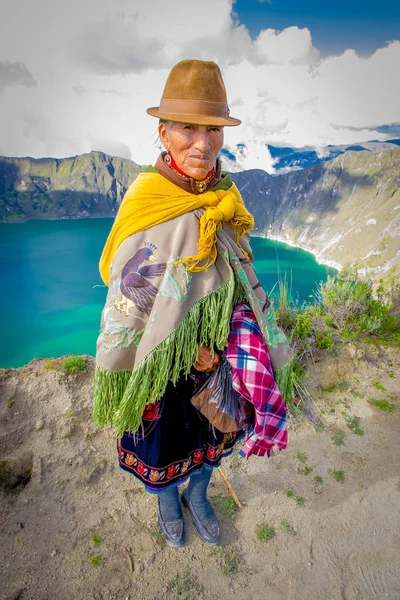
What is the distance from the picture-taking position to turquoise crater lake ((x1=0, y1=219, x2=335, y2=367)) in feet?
107

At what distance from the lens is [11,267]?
53.0 metres

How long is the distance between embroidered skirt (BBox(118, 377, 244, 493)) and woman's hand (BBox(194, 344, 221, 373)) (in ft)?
0.43

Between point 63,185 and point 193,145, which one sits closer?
point 193,145

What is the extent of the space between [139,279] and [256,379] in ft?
1.98

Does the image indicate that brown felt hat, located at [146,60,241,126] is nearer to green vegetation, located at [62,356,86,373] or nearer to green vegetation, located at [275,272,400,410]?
green vegetation, located at [62,356,86,373]

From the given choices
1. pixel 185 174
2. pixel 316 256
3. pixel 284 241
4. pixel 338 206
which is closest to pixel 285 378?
pixel 185 174

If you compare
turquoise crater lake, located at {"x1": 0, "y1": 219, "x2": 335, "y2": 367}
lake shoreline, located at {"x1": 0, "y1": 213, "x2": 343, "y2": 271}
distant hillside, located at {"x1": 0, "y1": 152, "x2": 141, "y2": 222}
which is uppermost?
distant hillside, located at {"x1": 0, "y1": 152, "x2": 141, "y2": 222}

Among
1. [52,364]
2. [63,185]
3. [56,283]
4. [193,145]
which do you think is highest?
[193,145]

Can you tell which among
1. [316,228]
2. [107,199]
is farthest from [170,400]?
[107,199]

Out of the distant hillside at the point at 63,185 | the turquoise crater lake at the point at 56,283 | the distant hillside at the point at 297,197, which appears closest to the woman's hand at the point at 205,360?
the turquoise crater lake at the point at 56,283

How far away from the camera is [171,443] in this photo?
1.58 metres

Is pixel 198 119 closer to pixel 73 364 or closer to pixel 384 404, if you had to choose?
pixel 73 364

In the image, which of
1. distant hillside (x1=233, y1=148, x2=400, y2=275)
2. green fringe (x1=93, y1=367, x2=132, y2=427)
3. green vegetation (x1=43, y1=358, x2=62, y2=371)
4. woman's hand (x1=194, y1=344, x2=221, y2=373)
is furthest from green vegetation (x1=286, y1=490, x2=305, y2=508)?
distant hillside (x1=233, y1=148, x2=400, y2=275)

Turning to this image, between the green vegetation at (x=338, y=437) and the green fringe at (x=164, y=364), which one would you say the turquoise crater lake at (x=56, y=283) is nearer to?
the green vegetation at (x=338, y=437)
